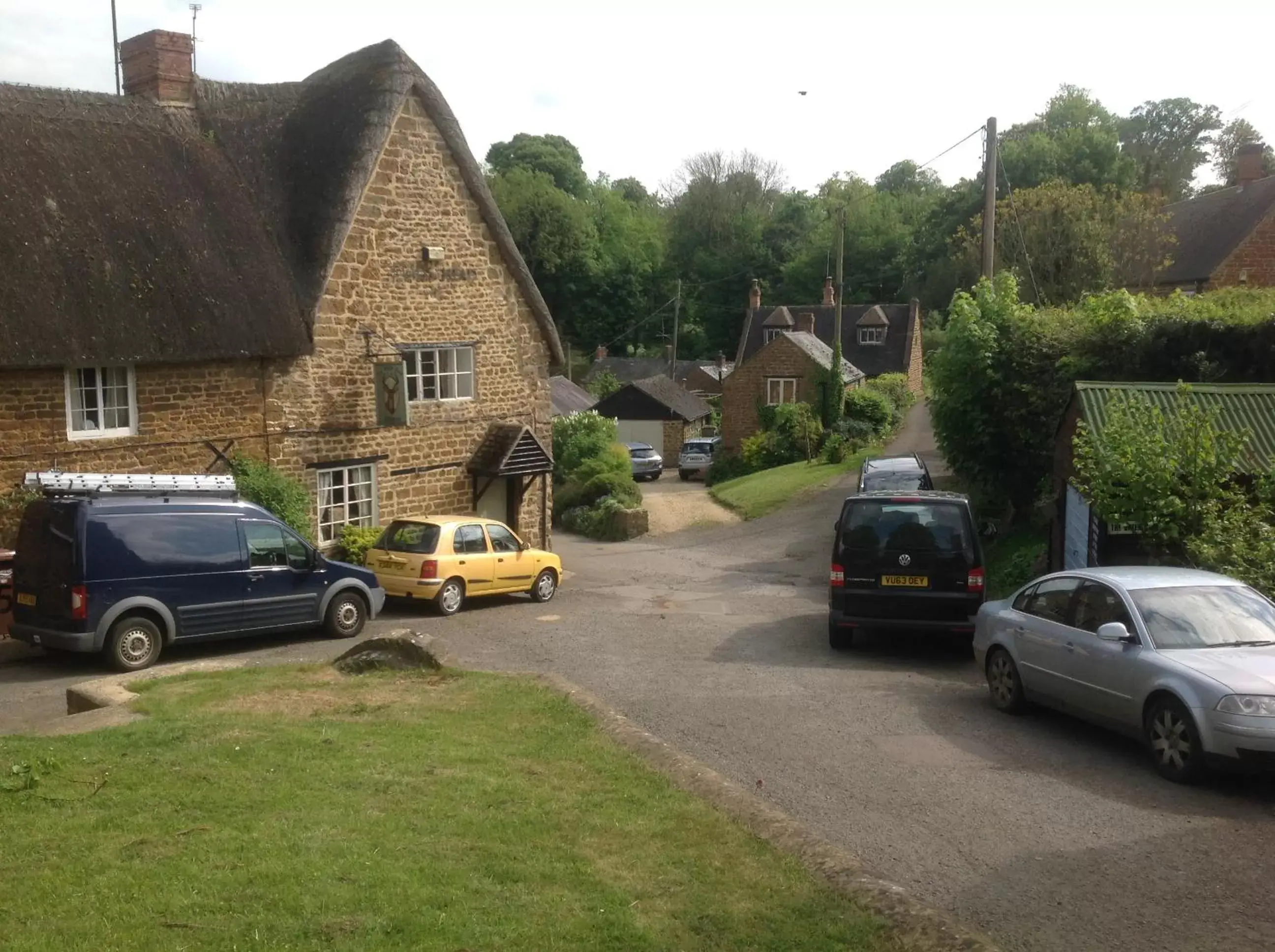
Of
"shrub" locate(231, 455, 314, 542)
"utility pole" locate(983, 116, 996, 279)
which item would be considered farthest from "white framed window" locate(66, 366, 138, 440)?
"utility pole" locate(983, 116, 996, 279)

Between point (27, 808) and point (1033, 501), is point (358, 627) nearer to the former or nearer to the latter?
point (27, 808)

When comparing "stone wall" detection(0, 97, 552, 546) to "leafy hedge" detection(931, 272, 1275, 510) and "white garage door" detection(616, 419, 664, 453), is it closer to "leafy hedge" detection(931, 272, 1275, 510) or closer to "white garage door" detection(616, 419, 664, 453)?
"leafy hedge" detection(931, 272, 1275, 510)

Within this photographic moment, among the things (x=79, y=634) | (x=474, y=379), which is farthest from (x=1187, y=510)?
(x=474, y=379)

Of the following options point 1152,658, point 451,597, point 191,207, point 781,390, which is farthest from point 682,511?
point 1152,658

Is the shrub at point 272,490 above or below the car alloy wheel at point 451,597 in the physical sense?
above

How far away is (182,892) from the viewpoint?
5.87m

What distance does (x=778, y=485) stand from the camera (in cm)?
3947

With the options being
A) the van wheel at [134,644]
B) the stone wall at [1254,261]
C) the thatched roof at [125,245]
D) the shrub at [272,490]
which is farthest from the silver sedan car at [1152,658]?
the stone wall at [1254,261]

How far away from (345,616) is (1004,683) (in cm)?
922

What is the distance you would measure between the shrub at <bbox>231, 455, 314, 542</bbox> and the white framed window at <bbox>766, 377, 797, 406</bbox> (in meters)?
34.6

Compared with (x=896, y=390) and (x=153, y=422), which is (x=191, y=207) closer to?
(x=153, y=422)

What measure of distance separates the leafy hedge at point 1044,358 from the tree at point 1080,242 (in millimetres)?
15560

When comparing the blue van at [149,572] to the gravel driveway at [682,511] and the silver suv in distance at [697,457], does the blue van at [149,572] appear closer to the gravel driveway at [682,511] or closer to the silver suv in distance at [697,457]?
the gravel driveway at [682,511]

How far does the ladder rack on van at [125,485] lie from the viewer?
48.4 feet
